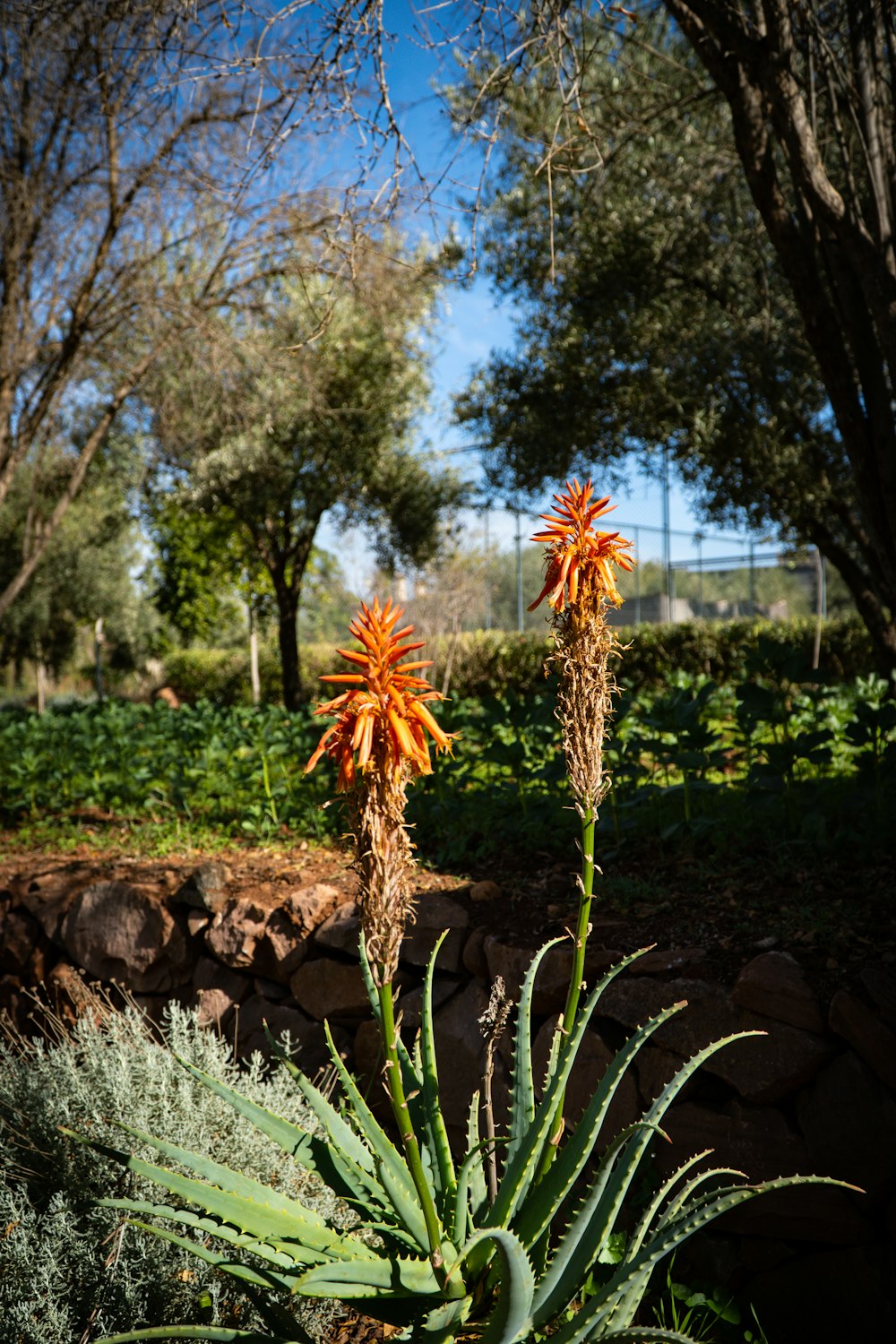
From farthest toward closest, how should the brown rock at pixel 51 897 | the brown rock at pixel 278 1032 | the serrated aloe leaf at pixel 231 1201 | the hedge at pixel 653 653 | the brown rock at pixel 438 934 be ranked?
the hedge at pixel 653 653, the brown rock at pixel 51 897, the brown rock at pixel 278 1032, the brown rock at pixel 438 934, the serrated aloe leaf at pixel 231 1201

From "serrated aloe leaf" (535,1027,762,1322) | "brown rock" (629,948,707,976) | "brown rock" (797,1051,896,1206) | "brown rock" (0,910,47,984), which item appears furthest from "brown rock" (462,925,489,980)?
"brown rock" (0,910,47,984)

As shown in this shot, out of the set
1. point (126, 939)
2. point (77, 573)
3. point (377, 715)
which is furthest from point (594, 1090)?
point (77, 573)

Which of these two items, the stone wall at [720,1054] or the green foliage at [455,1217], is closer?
the green foliage at [455,1217]

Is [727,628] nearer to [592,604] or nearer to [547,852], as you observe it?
[547,852]

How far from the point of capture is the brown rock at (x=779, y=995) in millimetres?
2594

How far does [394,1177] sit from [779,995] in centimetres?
134

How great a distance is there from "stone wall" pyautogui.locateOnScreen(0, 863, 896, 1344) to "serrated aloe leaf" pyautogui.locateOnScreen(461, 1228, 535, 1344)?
1.91 feet

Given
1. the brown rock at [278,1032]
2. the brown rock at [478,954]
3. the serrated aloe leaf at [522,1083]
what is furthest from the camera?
the brown rock at [278,1032]

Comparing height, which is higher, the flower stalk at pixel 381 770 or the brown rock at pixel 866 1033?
the flower stalk at pixel 381 770

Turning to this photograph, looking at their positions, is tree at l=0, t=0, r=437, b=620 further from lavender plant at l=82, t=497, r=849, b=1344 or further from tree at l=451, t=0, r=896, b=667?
lavender plant at l=82, t=497, r=849, b=1344

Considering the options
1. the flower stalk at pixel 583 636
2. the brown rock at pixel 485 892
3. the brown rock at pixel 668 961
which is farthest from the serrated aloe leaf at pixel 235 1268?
the brown rock at pixel 485 892

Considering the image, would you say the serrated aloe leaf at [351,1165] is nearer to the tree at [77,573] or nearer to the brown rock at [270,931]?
the brown rock at [270,931]

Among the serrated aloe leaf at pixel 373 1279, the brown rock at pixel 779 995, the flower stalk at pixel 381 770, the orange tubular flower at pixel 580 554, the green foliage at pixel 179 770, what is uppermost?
the orange tubular flower at pixel 580 554

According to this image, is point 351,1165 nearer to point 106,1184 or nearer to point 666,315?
point 106,1184
